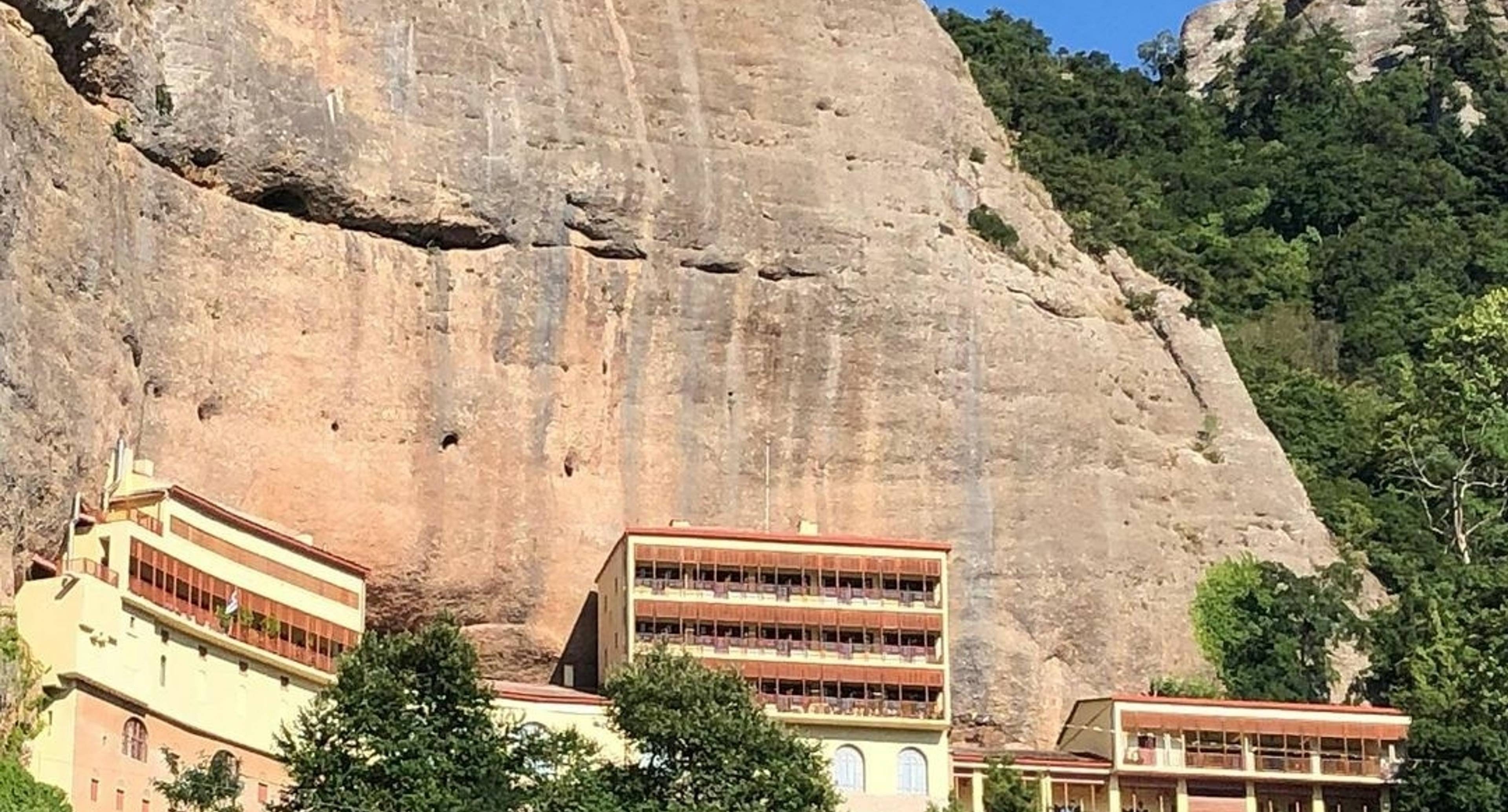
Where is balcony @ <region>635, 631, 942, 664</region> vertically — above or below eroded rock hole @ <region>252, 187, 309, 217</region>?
below

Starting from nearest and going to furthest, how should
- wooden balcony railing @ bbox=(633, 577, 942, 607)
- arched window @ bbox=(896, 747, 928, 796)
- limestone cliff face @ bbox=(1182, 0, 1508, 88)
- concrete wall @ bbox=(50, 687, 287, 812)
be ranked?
concrete wall @ bbox=(50, 687, 287, 812)
arched window @ bbox=(896, 747, 928, 796)
wooden balcony railing @ bbox=(633, 577, 942, 607)
limestone cliff face @ bbox=(1182, 0, 1508, 88)

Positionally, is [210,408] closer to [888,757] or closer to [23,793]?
[23,793]

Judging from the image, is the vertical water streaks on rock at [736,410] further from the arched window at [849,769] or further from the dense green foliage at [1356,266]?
the dense green foliage at [1356,266]

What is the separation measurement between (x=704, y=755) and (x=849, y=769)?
34.0 ft

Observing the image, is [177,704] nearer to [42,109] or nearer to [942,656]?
[42,109]

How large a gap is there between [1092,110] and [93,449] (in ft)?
165

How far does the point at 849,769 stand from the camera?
204 feet

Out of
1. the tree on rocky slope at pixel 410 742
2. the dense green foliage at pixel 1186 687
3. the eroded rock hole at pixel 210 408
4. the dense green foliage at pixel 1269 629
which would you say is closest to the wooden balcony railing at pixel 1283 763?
the dense green foliage at pixel 1186 687

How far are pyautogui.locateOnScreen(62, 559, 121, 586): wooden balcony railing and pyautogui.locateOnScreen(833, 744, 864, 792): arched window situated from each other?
54.9 ft

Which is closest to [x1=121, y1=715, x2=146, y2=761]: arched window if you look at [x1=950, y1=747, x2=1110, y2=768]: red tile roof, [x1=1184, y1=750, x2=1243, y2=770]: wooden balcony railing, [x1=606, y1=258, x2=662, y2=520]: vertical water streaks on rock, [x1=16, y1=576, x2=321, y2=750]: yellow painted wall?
[x1=16, y1=576, x2=321, y2=750]: yellow painted wall

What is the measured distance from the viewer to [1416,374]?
83438 mm

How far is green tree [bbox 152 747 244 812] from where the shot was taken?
5222cm

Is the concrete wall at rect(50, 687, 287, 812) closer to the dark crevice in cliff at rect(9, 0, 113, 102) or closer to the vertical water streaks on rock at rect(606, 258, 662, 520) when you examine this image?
the dark crevice in cliff at rect(9, 0, 113, 102)

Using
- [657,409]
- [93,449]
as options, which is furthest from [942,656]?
[93,449]
